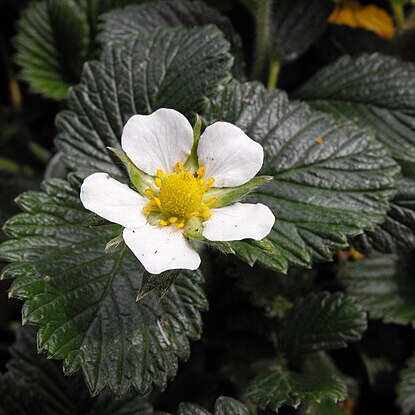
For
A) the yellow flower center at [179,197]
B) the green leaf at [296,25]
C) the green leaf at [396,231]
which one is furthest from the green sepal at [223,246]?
the green leaf at [296,25]

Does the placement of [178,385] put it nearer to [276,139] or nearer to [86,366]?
[86,366]

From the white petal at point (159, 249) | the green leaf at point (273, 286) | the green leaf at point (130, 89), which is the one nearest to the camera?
the white petal at point (159, 249)

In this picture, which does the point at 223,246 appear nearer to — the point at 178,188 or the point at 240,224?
the point at 240,224

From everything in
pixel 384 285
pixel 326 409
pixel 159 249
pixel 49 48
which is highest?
pixel 159 249

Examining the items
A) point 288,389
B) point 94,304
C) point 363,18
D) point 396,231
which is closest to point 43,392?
point 94,304

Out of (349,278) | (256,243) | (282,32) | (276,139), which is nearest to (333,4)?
(282,32)

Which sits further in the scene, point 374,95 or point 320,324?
point 374,95

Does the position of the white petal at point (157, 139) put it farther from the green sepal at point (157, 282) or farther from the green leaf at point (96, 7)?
the green leaf at point (96, 7)

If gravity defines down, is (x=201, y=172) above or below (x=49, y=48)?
above
